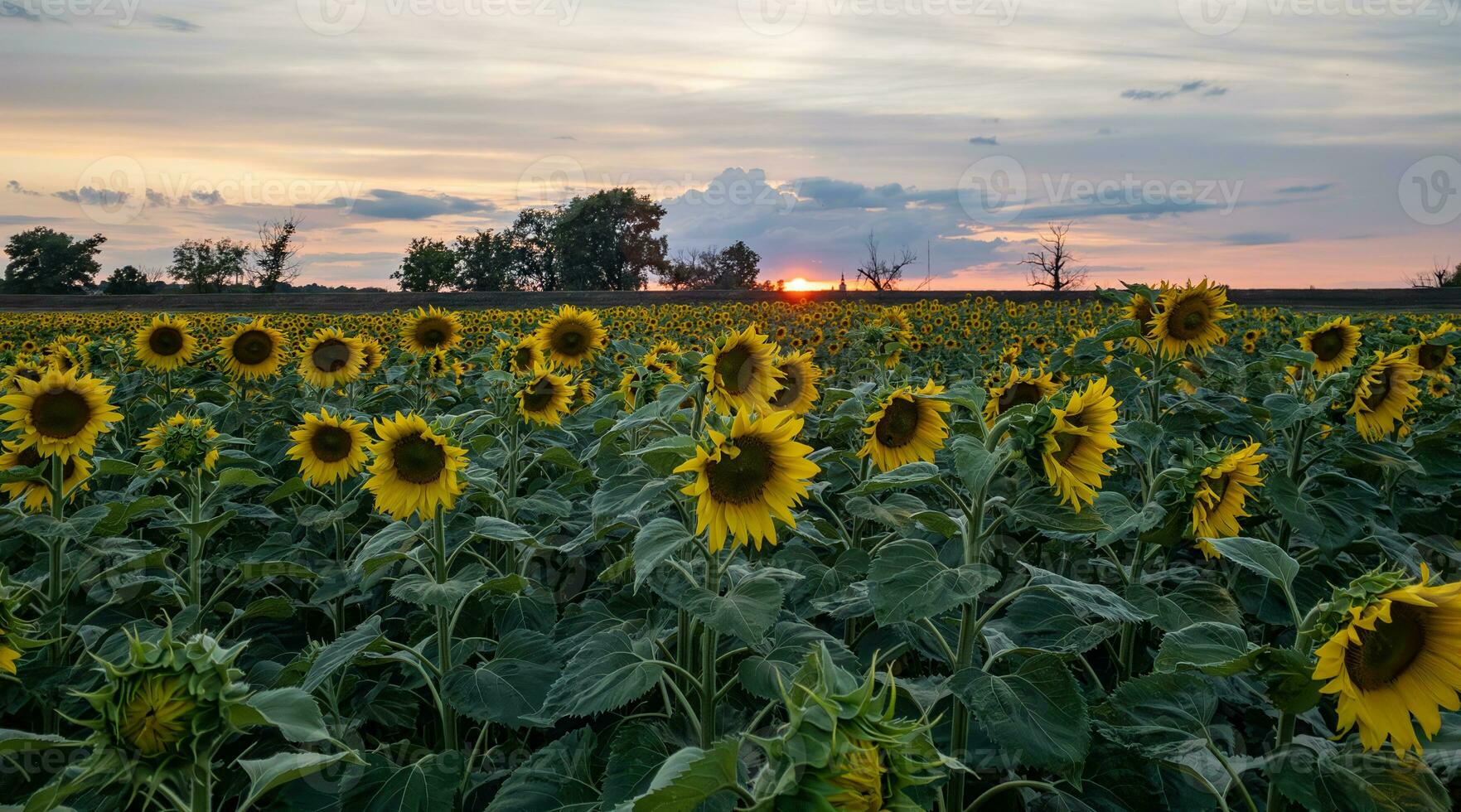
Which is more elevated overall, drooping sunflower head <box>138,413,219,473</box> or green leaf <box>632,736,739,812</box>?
drooping sunflower head <box>138,413,219,473</box>

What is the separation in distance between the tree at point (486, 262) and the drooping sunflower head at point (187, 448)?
7011 centimetres

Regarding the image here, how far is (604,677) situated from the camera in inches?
85.0

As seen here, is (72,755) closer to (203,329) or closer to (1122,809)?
(1122,809)

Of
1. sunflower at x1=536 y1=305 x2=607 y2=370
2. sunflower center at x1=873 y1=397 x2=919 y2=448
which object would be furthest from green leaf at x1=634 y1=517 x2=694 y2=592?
sunflower at x1=536 y1=305 x2=607 y2=370

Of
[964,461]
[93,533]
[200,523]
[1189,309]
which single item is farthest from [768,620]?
[1189,309]

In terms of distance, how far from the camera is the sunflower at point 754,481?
89.6 inches

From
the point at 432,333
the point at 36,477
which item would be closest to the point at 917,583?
the point at 36,477

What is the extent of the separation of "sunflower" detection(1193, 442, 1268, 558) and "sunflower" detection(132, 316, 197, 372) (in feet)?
24.5

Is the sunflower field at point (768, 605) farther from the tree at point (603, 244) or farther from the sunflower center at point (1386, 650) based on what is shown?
the tree at point (603, 244)

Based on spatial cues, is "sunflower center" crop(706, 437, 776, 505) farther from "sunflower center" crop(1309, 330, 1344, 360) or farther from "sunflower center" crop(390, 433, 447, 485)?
"sunflower center" crop(1309, 330, 1344, 360)

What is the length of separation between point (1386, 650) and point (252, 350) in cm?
768

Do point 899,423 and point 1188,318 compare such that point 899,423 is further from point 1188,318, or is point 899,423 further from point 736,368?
point 1188,318

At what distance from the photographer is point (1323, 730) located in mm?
2395

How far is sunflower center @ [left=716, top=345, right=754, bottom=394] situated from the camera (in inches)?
121
